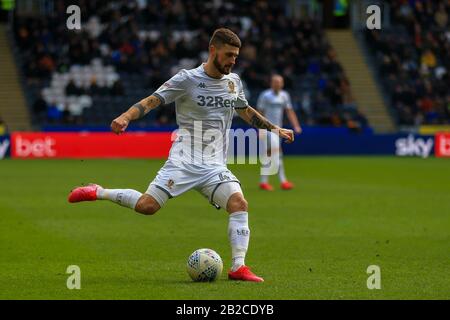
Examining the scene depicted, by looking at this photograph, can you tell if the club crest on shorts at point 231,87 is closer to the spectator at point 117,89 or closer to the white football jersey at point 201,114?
the white football jersey at point 201,114

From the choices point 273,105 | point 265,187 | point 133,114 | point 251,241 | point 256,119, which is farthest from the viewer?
point 273,105

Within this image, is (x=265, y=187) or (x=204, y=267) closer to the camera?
(x=204, y=267)

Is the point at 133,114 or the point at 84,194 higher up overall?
the point at 133,114

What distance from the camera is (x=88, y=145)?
32906 mm

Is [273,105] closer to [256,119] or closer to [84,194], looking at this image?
[256,119]

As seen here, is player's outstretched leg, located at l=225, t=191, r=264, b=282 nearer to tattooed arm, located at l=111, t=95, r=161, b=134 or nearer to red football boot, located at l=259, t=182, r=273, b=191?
tattooed arm, located at l=111, t=95, r=161, b=134

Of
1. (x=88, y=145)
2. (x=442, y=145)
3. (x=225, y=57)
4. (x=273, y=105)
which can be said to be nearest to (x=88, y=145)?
(x=88, y=145)

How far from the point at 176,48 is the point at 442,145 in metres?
11.0

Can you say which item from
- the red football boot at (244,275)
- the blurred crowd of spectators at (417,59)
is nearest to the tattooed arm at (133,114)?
the red football boot at (244,275)

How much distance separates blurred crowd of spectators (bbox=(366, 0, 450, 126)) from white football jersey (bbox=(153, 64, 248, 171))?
3000 cm

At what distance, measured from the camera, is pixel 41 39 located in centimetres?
3797
